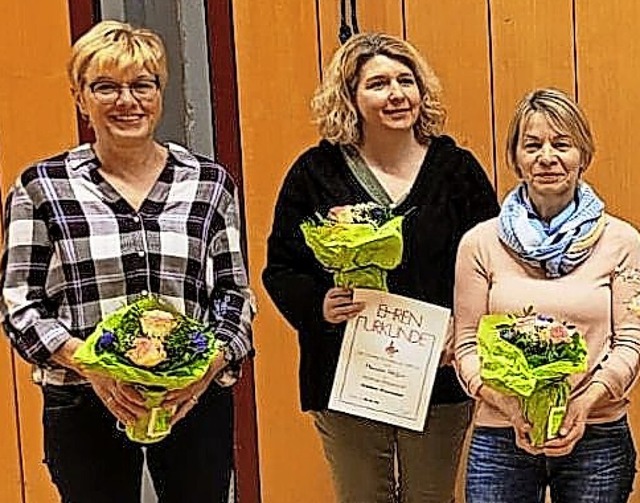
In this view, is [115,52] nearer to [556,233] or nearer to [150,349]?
[150,349]

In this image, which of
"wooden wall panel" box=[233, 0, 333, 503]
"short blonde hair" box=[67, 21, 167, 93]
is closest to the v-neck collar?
"short blonde hair" box=[67, 21, 167, 93]

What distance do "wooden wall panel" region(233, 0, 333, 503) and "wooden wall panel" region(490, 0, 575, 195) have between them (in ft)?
1.27

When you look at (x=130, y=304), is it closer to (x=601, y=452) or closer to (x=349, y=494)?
(x=349, y=494)

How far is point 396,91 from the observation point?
2.06 metres

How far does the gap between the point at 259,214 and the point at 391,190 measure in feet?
2.00

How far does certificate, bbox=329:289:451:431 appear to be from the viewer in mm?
2014

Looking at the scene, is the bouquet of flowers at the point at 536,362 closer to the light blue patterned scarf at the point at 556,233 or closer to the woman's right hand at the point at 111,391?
the light blue patterned scarf at the point at 556,233

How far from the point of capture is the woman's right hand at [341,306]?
203 centimetres

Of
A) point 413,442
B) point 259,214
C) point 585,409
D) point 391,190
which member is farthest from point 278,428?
point 585,409

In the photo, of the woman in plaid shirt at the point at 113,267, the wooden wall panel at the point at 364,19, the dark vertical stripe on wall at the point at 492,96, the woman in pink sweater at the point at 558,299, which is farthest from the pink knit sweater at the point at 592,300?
the wooden wall panel at the point at 364,19

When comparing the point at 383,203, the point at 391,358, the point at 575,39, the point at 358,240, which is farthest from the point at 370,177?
the point at 575,39

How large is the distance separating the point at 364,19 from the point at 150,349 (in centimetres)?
110

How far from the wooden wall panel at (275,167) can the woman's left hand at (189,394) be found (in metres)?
0.76

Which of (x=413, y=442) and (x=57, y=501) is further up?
(x=413, y=442)
